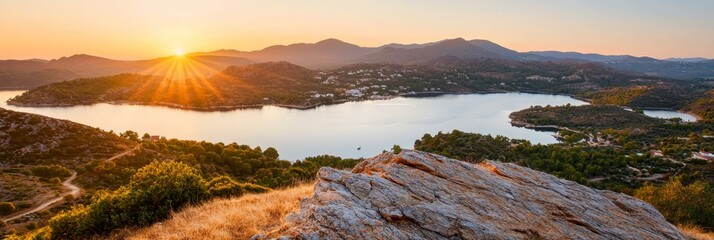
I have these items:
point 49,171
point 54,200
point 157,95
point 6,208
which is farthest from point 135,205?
point 157,95

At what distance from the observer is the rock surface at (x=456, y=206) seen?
837 centimetres

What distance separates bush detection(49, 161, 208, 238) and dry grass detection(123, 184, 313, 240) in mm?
1082

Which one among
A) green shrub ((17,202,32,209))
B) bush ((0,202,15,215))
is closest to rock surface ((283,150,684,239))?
bush ((0,202,15,215))

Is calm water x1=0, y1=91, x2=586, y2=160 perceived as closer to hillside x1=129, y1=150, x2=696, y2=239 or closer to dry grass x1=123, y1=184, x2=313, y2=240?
dry grass x1=123, y1=184, x2=313, y2=240

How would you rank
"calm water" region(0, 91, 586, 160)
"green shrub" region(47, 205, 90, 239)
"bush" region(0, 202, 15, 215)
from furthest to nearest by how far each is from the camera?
"calm water" region(0, 91, 586, 160) → "bush" region(0, 202, 15, 215) → "green shrub" region(47, 205, 90, 239)

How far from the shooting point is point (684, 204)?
30344 millimetres

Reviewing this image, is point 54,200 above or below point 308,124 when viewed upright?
above

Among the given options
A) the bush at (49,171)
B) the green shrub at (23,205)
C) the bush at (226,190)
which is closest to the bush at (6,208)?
the green shrub at (23,205)

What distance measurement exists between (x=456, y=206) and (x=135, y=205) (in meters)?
11.4

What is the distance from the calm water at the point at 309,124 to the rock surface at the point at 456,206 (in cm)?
8930

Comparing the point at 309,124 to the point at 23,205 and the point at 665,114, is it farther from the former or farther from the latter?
the point at 665,114

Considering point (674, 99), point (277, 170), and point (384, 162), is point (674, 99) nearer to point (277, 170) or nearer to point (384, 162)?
point (277, 170)

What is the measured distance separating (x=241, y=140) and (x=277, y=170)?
67.0 meters

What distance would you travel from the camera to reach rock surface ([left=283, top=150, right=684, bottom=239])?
8.37m
